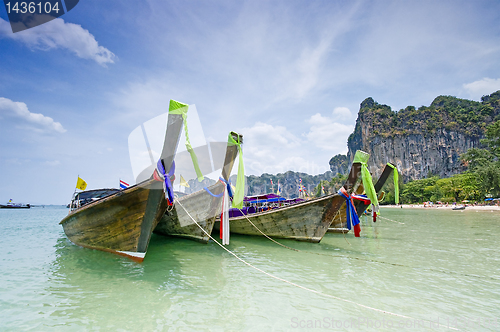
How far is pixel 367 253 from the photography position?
827 centimetres

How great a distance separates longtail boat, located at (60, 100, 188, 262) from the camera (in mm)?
5560

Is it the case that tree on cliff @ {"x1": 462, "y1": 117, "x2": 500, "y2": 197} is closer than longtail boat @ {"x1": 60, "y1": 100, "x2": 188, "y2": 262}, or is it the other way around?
longtail boat @ {"x1": 60, "y1": 100, "x2": 188, "y2": 262}

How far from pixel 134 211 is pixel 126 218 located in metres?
0.35

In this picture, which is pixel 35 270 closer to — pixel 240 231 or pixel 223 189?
pixel 223 189

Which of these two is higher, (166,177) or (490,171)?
(490,171)

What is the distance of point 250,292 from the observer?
479 centimetres

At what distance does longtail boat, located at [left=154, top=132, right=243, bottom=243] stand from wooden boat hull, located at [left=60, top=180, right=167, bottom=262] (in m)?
1.10

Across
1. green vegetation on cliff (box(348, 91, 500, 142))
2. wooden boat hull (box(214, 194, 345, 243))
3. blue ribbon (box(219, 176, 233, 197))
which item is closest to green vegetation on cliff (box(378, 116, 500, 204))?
wooden boat hull (box(214, 194, 345, 243))

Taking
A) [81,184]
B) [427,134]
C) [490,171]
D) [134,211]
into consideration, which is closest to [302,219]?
[134,211]

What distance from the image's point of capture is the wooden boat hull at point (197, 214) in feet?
29.9

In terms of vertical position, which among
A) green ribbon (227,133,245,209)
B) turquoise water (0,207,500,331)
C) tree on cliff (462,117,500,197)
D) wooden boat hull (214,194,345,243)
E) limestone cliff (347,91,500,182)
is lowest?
turquoise water (0,207,500,331)

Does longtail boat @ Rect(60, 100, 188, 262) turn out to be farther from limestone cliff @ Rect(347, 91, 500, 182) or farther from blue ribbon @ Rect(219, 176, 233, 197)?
limestone cliff @ Rect(347, 91, 500, 182)

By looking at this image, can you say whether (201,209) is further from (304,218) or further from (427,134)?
(427,134)

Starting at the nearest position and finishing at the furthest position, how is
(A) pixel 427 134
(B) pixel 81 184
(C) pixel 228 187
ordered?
(C) pixel 228 187, (B) pixel 81 184, (A) pixel 427 134
